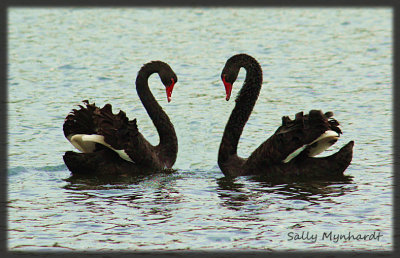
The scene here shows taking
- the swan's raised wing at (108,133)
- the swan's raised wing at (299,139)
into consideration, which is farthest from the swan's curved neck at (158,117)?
the swan's raised wing at (299,139)

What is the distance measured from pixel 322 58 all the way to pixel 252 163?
24.3 feet

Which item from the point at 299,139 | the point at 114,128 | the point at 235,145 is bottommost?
the point at 235,145

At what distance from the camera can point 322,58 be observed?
1636 centimetres

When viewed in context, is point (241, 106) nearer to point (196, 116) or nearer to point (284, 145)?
point (284, 145)

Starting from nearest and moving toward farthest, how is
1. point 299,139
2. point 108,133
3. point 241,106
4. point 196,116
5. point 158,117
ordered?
point 299,139 → point 108,133 → point 241,106 → point 158,117 → point 196,116

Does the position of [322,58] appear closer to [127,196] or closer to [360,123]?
[360,123]

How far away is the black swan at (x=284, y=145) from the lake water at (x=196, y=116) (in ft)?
0.88

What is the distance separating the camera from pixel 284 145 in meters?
9.08

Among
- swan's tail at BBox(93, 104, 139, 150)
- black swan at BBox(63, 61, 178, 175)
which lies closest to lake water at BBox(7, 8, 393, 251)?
black swan at BBox(63, 61, 178, 175)

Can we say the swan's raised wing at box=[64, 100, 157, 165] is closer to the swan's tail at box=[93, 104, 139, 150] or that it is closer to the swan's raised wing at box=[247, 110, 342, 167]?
the swan's tail at box=[93, 104, 139, 150]

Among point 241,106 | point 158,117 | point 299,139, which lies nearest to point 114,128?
point 158,117

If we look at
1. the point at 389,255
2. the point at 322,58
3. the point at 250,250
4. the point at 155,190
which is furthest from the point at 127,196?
the point at 322,58

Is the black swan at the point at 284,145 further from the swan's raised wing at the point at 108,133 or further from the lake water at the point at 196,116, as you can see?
the swan's raised wing at the point at 108,133

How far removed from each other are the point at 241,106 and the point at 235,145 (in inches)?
19.9
